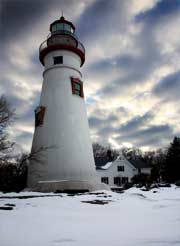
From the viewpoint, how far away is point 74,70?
20266 mm

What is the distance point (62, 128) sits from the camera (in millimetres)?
17938

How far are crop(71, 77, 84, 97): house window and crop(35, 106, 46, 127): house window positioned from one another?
284 cm

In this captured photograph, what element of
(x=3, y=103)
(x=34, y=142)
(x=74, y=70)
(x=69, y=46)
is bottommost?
(x=34, y=142)

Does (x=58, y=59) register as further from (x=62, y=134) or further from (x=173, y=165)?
(x=173, y=165)

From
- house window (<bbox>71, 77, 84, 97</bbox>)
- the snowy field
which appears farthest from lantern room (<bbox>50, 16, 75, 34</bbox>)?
the snowy field

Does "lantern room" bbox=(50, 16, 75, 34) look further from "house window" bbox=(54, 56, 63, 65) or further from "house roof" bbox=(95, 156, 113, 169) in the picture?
"house roof" bbox=(95, 156, 113, 169)

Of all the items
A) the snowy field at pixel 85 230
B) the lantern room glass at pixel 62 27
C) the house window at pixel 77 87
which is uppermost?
the lantern room glass at pixel 62 27

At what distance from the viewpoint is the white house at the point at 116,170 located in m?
43.1

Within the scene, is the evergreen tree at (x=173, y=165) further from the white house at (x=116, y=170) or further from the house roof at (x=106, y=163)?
the house roof at (x=106, y=163)

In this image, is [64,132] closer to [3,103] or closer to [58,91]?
[58,91]

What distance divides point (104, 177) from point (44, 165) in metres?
27.0

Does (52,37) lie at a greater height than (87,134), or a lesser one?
greater

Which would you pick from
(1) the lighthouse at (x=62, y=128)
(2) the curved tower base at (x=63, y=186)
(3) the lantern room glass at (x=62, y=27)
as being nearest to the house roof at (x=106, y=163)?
(1) the lighthouse at (x=62, y=128)

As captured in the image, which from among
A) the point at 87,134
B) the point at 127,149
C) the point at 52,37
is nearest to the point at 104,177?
the point at 87,134
